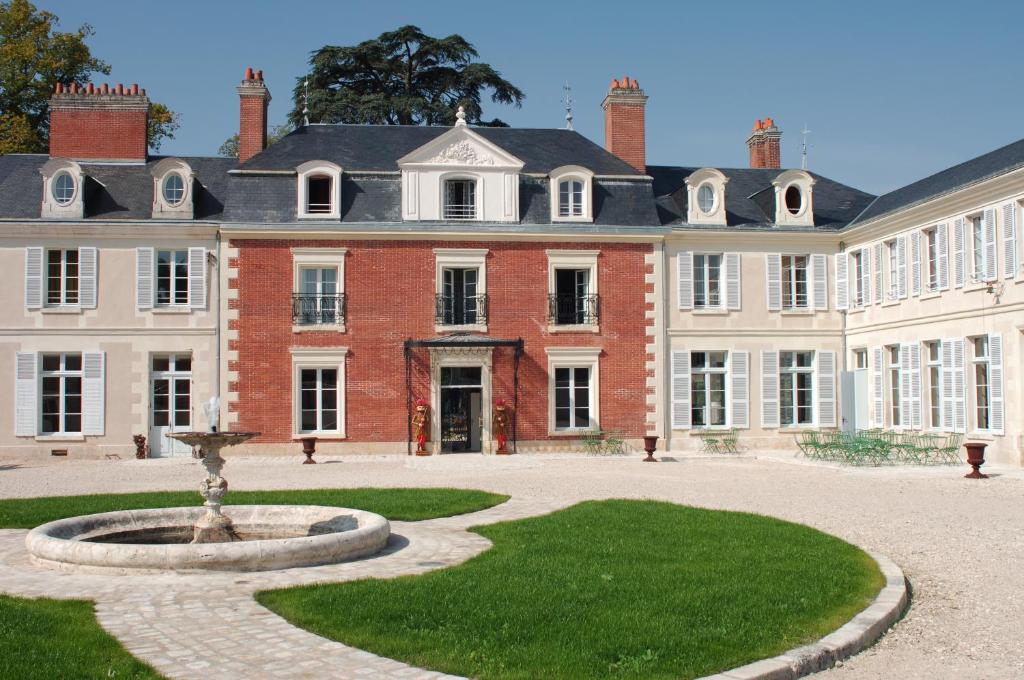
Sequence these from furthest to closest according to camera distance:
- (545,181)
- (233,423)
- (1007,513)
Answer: (545,181) → (233,423) → (1007,513)

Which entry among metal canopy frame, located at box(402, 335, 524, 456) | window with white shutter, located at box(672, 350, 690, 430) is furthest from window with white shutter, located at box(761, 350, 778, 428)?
metal canopy frame, located at box(402, 335, 524, 456)

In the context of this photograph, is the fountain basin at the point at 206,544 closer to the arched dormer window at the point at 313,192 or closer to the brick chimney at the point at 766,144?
the arched dormer window at the point at 313,192

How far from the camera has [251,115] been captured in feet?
78.0

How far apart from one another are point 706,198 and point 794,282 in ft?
9.45

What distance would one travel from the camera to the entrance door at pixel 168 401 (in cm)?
2152

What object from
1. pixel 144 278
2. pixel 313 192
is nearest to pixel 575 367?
pixel 313 192

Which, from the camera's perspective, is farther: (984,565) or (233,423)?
(233,423)

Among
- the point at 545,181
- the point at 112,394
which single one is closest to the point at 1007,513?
the point at 545,181

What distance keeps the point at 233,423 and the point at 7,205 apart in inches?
275

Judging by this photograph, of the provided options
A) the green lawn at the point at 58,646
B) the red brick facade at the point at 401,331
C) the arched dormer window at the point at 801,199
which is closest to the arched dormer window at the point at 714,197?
the arched dormer window at the point at 801,199

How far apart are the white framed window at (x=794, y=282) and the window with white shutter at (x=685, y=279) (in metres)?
2.35

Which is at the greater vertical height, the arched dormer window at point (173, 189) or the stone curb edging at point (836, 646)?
the arched dormer window at point (173, 189)

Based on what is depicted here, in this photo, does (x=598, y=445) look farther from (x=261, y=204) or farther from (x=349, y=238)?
(x=261, y=204)

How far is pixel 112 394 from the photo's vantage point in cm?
2127
